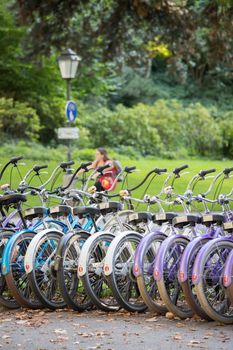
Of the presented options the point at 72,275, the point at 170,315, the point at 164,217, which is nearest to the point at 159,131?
the point at 164,217

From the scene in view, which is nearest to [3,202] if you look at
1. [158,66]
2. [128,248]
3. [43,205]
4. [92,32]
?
[43,205]

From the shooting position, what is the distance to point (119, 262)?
336 inches

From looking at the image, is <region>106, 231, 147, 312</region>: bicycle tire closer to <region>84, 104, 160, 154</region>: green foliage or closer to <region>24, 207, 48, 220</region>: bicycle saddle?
<region>24, 207, 48, 220</region>: bicycle saddle

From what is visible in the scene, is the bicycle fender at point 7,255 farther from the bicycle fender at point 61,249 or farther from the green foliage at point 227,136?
the green foliage at point 227,136

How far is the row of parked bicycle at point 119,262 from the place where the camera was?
8.04m

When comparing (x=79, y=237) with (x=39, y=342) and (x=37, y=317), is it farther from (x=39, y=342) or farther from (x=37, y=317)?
(x=39, y=342)

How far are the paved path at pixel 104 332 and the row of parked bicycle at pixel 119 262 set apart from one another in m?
0.13

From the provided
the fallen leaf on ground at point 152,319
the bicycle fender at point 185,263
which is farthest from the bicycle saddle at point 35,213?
the bicycle fender at point 185,263

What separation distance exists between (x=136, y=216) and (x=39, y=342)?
2112mm

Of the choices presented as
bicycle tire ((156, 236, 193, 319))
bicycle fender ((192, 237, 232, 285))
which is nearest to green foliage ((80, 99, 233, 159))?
bicycle tire ((156, 236, 193, 319))

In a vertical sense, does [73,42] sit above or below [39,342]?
above

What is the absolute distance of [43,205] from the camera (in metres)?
9.41

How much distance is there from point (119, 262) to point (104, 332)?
0.99 meters

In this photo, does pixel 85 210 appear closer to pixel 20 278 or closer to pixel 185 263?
pixel 20 278
